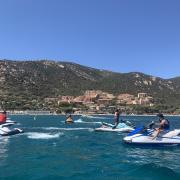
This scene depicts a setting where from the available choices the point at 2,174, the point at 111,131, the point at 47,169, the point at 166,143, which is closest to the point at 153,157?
the point at 166,143

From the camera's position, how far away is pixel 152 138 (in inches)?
1171

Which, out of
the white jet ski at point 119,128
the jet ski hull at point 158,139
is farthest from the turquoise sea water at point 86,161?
the white jet ski at point 119,128

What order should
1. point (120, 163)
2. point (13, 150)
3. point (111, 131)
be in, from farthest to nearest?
point (111, 131)
point (13, 150)
point (120, 163)

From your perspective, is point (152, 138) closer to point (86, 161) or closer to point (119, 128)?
point (86, 161)

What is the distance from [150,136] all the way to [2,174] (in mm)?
14920

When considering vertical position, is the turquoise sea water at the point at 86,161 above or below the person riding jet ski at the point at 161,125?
below

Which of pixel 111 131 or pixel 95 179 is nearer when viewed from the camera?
pixel 95 179

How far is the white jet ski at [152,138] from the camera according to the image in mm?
29656

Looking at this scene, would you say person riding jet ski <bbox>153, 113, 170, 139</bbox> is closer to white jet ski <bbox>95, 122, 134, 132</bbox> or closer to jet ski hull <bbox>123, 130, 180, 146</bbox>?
jet ski hull <bbox>123, 130, 180, 146</bbox>

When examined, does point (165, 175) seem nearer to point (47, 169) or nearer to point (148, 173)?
point (148, 173)

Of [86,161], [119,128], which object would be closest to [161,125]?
[86,161]

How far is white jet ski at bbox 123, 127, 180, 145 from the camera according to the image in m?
29.7

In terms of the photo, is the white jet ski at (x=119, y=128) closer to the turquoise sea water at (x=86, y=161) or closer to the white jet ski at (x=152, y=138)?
the turquoise sea water at (x=86, y=161)

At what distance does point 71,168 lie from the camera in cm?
1944
